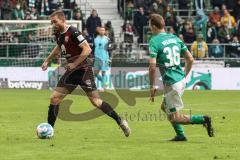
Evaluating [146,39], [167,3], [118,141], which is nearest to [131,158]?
[118,141]

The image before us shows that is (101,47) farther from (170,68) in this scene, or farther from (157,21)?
(157,21)

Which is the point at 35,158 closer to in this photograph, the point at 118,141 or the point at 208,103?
the point at 118,141

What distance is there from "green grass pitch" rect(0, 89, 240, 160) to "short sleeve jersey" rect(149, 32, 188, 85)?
3.88ft

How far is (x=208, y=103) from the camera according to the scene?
25.2 m

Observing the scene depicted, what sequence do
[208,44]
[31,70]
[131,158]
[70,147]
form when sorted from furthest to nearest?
1. [208,44]
2. [31,70]
3. [70,147]
4. [131,158]

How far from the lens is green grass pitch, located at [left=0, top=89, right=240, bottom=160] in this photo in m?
12.6

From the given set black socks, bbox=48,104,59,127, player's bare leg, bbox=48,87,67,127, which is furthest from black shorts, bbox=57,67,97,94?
black socks, bbox=48,104,59,127

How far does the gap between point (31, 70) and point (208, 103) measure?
10080 millimetres

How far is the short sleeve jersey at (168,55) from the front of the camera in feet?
46.2

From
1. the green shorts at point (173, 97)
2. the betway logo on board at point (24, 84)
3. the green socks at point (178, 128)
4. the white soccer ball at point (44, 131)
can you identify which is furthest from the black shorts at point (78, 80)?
the betway logo on board at point (24, 84)

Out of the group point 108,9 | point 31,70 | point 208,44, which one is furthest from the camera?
point 108,9

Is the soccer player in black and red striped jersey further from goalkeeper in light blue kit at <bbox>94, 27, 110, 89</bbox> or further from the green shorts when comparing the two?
goalkeeper in light blue kit at <bbox>94, 27, 110, 89</bbox>

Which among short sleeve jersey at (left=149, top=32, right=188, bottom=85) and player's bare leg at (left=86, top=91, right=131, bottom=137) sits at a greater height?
short sleeve jersey at (left=149, top=32, right=188, bottom=85)

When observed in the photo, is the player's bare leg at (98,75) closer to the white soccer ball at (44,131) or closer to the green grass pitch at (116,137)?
the green grass pitch at (116,137)
